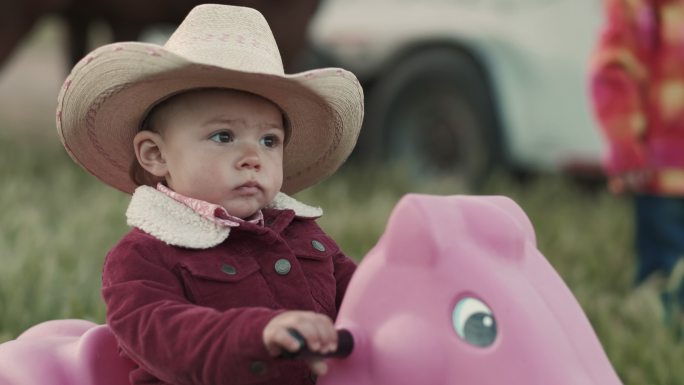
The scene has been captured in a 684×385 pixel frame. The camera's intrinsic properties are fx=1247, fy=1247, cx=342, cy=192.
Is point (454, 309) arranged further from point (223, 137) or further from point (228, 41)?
point (228, 41)

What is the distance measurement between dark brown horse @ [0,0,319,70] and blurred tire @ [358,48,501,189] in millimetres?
880

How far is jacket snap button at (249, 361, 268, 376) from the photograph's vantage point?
1.71 m

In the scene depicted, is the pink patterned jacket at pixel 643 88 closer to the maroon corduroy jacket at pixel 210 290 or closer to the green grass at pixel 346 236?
the green grass at pixel 346 236

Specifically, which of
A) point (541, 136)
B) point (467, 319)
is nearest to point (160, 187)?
point (467, 319)

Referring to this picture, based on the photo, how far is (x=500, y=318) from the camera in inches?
65.6

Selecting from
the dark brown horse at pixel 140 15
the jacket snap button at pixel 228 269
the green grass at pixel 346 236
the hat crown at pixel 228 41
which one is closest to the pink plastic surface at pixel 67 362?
the jacket snap button at pixel 228 269

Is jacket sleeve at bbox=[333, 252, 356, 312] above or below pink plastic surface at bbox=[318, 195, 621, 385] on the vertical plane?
below

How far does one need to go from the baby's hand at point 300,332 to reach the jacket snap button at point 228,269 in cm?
29

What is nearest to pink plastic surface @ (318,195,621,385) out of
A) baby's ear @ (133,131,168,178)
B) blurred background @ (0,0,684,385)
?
baby's ear @ (133,131,168,178)

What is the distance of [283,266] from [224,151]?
208 millimetres

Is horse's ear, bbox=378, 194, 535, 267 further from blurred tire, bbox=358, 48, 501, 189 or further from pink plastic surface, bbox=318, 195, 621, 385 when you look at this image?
blurred tire, bbox=358, 48, 501, 189

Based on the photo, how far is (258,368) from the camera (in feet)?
5.65

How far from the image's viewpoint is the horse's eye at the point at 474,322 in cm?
168

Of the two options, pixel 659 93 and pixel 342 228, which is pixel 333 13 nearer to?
pixel 342 228
